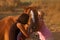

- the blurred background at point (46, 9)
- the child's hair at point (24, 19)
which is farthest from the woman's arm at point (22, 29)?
the blurred background at point (46, 9)

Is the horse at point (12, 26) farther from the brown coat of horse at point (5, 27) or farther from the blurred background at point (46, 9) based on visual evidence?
the blurred background at point (46, 9)

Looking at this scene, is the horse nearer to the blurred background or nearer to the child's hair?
the child's hair

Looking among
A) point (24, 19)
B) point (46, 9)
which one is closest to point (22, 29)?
point (24, 19)

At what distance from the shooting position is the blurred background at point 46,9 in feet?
5.11

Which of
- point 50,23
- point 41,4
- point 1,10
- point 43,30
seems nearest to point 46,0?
point 41,4

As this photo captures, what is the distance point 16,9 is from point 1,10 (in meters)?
0.13

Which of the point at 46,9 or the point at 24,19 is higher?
the point at 24,19

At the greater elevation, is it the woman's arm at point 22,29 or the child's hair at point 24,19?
the child's hair at point 24,19

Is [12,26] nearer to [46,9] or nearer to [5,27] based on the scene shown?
[5,27]

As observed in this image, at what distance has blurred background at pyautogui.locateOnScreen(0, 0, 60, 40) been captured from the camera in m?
1.56

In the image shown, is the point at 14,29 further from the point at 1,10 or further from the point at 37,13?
the point at 1,10

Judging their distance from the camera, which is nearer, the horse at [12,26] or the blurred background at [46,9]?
the horse at [12,26]

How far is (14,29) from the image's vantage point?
72 cm

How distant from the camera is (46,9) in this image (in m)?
1.60
